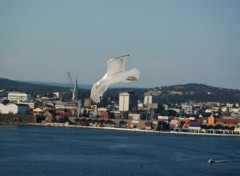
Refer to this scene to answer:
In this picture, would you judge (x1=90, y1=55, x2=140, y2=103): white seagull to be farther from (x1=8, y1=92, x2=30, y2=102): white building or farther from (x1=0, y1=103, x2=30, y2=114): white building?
(x1=8, y1=92, x2=30, y2=102): white building

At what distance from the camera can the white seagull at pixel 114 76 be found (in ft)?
16.9

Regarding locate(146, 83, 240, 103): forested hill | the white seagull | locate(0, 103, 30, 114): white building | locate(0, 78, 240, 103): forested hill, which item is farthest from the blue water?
locate(0, 78, 240, 103): forested hill

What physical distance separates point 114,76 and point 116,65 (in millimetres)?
84

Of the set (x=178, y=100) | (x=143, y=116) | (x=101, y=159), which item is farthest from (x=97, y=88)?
(x=178, y=100)

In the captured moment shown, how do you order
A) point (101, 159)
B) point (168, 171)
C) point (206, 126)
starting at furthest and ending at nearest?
point (206, 126)
point (101, 159)
point (168, 171)

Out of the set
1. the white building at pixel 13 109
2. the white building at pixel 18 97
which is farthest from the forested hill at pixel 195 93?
the white building at pixel 13 109

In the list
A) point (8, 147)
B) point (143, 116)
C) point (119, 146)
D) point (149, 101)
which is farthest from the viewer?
point (149, 101)

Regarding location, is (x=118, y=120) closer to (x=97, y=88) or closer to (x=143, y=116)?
(x=143, y=116)

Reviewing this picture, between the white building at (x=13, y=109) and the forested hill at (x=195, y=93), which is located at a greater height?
the forested hill at (x=195, y=93)

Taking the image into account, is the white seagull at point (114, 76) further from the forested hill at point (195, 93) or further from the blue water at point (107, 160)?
the forested hill at point (195, 93)

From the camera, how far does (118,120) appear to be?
45.7 metres

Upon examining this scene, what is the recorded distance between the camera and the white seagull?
5152mm

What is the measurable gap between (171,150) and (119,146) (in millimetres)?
2178

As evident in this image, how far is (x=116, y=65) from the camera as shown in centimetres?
518
